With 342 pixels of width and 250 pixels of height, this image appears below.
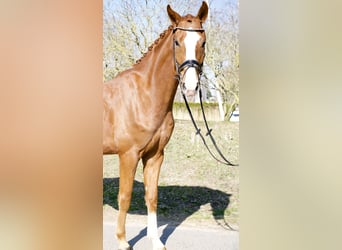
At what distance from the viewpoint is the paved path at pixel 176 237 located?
0.97m

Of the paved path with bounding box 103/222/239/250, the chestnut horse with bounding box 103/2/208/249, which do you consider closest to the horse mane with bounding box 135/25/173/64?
the chestnut horse with bounding box 103/2/208/249

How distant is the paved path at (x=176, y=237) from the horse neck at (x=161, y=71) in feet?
1.28

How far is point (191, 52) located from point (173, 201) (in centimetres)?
48

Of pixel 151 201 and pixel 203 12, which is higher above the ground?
pixel 203 12

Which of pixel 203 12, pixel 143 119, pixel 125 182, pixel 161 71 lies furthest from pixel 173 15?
pixel 125 182

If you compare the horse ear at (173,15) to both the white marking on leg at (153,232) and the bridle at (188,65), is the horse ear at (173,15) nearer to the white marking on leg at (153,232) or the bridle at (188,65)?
the bridle at (188,65)

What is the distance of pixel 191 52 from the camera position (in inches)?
36.8

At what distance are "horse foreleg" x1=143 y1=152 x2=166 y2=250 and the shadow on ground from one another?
2 centimetres

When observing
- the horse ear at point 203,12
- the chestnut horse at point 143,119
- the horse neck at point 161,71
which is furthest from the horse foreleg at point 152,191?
the horse ear at point 203,12

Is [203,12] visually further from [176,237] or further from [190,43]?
[176,237]

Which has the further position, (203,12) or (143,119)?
(143,119)
